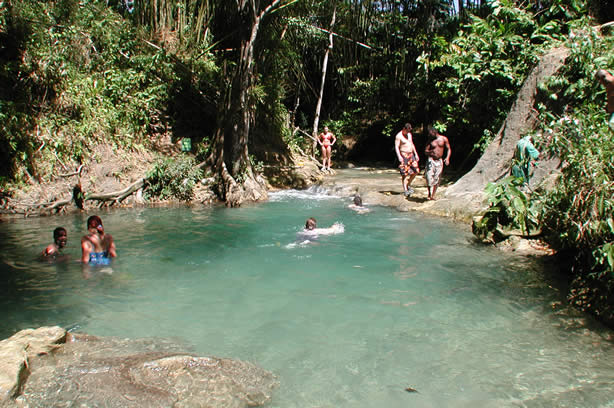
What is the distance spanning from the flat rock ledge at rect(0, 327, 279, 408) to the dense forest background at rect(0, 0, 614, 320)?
16.2 ft

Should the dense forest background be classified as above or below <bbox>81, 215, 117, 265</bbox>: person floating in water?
above

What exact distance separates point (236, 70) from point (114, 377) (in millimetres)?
10732

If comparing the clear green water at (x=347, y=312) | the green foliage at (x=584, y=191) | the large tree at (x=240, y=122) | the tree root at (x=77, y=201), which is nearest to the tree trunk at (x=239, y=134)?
the large tree at (x=240, y=122)

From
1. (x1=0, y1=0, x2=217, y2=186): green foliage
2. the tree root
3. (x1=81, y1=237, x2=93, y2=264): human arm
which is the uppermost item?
(x1=0, y1=0, x2=217, y2=186): green foliage

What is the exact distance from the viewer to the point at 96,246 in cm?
719

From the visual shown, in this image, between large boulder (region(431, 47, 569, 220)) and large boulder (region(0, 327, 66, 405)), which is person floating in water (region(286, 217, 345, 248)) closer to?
large boulder (region(431, 47, 569, 220))

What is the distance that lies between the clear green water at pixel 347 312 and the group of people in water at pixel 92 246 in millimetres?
224

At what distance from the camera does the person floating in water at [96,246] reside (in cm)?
702

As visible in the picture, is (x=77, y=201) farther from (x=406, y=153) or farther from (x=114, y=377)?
(x=114, y=377)

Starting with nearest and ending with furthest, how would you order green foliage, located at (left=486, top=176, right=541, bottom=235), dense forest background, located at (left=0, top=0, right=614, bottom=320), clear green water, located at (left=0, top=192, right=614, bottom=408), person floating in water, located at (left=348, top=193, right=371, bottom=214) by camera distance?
clear green water, located at (left=0, top=192, right=614, bottom=408) → green foliage, located at (left=486, top=176, right=541, bottom=235) → person floating in water, located at (left=348, top=193, right=371, bottom=214) → dense forest background, located at (left=0, top=0, right=614, bottom=320)

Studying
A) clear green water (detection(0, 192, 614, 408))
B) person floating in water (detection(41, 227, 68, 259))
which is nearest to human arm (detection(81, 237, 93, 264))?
clear green water (detection(0, 192, 614, 408))

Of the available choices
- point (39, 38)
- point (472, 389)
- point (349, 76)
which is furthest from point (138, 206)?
point (349, 76)

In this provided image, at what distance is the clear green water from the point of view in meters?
3.97

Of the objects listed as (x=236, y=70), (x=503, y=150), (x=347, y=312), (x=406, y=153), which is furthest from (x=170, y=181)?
(x=347, y=312)
